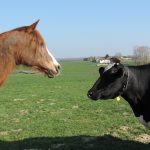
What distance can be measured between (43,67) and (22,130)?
518 cm

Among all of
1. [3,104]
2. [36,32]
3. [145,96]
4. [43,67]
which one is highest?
[36,32]

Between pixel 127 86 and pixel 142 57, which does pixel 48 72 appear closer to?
pixel 127 86

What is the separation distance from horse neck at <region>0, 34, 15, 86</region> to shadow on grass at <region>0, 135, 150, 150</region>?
3243mm

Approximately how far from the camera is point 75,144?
904 cm

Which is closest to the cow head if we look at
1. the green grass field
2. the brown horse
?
the green grass field

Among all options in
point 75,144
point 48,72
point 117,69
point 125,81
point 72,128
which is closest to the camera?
point 48,72

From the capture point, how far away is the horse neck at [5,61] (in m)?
5.92

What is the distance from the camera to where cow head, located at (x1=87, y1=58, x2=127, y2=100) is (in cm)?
763

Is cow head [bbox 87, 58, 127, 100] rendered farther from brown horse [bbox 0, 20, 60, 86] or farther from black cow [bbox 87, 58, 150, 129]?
brown horse [bbox 0, 20, 60, 86]

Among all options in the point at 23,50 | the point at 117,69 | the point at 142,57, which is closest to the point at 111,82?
the point at 117,69

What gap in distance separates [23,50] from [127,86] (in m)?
2.74

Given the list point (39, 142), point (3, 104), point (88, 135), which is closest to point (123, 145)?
point (88, 135)

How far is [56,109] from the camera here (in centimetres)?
1529

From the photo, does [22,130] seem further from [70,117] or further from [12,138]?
[70,117]
